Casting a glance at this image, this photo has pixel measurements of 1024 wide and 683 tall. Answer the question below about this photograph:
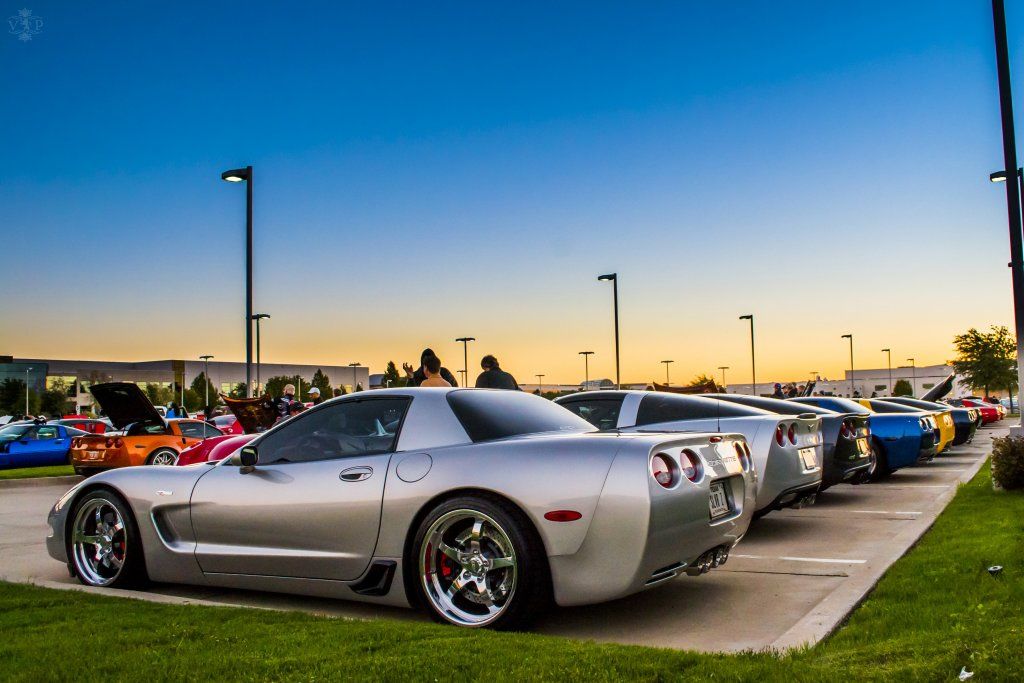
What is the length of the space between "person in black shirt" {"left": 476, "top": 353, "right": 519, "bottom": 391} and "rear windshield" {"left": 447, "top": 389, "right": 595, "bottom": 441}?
15.1ft

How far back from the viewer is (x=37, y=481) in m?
16.8

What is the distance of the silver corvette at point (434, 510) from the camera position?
4.68m

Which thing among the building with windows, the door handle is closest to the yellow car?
the door handle

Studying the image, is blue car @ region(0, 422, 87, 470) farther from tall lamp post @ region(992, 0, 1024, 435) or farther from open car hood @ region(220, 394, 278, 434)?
tall lamp post @ region(992, 0, 1024, 435)

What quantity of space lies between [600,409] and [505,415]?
371 centimetres

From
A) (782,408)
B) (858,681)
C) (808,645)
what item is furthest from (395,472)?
(782,408)

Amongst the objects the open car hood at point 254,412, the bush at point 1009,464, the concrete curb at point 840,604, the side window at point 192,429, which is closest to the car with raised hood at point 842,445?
the bush at point 1009,464

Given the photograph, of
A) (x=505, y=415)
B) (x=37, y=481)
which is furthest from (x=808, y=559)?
(x=37, y=481)

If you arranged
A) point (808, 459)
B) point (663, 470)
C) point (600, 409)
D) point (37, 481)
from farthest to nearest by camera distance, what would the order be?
point (37, 481) < point (600, 409) < point (808, 459) < point (663, 470)

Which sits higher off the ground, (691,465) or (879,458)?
(691,465)

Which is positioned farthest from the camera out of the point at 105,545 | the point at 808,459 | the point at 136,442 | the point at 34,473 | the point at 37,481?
the point at 34,473

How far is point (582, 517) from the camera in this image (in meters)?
4.64

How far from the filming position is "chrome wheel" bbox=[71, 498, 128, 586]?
6.29 meters

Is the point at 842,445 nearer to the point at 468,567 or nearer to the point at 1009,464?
the point at 1009,464
